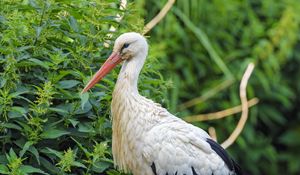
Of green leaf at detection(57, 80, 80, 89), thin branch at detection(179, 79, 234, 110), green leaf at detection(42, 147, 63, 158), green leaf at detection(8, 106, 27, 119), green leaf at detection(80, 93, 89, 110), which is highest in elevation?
green leaf at detection(57, 80, 80, 89)

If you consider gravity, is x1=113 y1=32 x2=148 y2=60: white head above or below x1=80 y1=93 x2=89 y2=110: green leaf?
above

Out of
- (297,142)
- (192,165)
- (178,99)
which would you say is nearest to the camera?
(192,165)

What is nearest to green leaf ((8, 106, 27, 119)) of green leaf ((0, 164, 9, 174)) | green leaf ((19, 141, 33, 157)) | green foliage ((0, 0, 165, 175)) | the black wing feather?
green foliage ((0, 0, 165, 175))

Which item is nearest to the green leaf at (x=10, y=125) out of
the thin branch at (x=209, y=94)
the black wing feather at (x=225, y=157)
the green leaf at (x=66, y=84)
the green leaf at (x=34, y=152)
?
the green leaf at (x=34, y=152)

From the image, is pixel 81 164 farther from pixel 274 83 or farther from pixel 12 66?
pixel 274 83

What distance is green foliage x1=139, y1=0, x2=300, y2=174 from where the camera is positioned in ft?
29.2

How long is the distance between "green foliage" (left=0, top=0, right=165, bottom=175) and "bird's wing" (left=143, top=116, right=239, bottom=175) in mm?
224

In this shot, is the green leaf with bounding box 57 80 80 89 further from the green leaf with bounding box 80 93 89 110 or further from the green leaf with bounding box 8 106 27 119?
the green leaf with bounding box 8 106 27 119

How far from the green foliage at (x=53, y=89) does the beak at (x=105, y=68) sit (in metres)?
0.08

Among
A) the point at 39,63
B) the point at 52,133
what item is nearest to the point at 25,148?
the point at 52,133

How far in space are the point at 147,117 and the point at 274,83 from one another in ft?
15.0

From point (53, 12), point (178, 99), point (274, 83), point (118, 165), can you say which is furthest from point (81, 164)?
point (274, 83)

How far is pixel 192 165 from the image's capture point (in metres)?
4.92

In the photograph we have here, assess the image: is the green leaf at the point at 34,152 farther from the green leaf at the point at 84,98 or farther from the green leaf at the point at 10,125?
the green leaf at the point at 84,98
